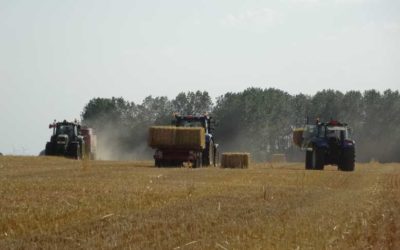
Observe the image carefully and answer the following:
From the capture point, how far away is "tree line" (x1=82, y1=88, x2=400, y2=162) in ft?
341

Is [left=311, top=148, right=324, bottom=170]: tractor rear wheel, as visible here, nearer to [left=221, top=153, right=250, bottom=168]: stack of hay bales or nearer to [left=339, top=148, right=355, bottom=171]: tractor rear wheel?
[left=339, top=148, right=355, bottom=171]: tractor rear wheel

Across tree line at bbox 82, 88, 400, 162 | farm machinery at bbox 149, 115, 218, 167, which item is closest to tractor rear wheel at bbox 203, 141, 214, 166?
farm machinery at bbox 149, 115, 218, 167

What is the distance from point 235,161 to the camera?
35.9m

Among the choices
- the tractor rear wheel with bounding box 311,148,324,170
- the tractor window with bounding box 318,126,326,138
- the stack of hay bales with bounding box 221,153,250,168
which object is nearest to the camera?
the tractor rear wheel with bounding box 311,148,324,170

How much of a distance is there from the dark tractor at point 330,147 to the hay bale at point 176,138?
579 centimetres

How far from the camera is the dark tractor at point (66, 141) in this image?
44.0 meters

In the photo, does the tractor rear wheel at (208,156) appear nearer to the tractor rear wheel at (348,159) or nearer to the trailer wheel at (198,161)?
the trailer wheel at (198,161)

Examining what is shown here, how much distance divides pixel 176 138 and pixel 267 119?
267ft

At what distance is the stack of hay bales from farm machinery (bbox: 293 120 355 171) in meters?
3.08

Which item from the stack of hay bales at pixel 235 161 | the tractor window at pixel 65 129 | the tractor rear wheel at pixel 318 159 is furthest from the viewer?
the tractor window at pixel 65 129

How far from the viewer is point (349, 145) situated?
112 ft

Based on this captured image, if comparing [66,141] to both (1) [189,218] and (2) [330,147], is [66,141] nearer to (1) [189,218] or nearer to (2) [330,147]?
(2) [330,147]

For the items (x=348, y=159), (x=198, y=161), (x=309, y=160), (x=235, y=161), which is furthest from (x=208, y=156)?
(x=348, y=159)

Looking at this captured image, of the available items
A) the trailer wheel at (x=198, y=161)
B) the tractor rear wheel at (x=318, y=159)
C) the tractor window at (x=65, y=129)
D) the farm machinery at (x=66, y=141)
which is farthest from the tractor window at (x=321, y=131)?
the tractor window at (x=65, y=129)
